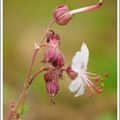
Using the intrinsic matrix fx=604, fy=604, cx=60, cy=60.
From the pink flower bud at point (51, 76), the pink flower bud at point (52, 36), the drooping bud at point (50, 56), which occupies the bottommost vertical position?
the pink flower bud at point (51, 76)

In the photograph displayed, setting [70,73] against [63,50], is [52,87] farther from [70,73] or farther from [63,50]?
[63,50]

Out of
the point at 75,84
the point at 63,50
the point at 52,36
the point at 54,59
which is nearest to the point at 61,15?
the point at 52,36

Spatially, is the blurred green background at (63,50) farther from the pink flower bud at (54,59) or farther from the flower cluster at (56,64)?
the pink flower bud at (54,59)

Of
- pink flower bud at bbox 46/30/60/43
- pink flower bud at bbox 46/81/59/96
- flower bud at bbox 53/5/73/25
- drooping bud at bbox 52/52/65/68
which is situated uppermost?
flower bud at bbox 53/5/73/25

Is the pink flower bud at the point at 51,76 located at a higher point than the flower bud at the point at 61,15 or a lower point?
lower

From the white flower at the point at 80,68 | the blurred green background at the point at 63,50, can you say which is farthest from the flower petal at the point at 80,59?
the blurred green background at the point at 63,50

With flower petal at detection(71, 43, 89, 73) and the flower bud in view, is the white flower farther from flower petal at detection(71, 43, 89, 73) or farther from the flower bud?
the flower bud

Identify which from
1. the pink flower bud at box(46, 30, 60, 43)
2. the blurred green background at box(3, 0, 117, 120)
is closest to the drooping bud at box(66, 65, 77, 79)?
the pink flower bud at box(46, 30, 60, 43)
